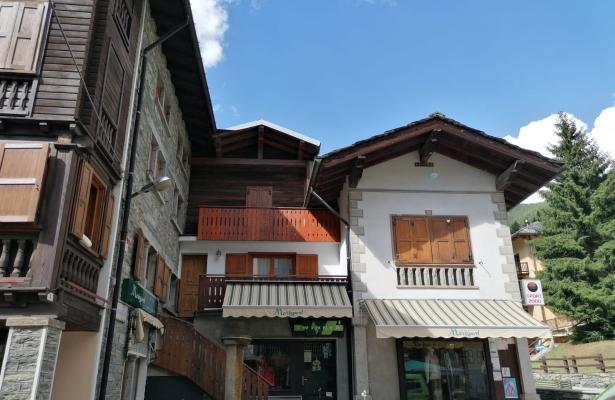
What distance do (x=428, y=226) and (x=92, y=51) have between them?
983cm

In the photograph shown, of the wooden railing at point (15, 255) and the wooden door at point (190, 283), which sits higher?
the wooden door at point (190, 283)

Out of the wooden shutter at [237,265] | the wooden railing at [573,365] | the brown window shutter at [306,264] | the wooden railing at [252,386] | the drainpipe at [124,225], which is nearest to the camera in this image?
the drainpipe at [124,225]

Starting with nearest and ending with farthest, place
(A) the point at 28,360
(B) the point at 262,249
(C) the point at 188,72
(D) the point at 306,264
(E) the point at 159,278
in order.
Answer: (A) the point at 28,360 → (E) the point at 159,278 → (C) the point at 188,72 → (D) the point at 306,264 → (B) the point at 262,249

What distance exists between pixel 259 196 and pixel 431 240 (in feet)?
28.2

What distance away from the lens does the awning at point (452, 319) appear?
11.4m

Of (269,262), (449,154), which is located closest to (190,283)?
(269,262)

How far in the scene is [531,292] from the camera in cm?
1384

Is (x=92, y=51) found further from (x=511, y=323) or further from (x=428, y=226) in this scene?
(x=511, y=323)

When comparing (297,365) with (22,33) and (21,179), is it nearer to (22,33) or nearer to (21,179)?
(21,179)

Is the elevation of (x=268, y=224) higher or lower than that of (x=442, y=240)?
higher

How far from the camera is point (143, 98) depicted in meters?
11.5

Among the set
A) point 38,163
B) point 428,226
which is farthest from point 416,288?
point 38,163

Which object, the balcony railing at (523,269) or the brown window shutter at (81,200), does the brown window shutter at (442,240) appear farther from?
the balcony railing at (523,269)

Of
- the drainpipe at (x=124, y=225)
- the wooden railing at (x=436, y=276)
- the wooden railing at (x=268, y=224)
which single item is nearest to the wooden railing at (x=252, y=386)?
the drainpipe at (x=124, y=225)
